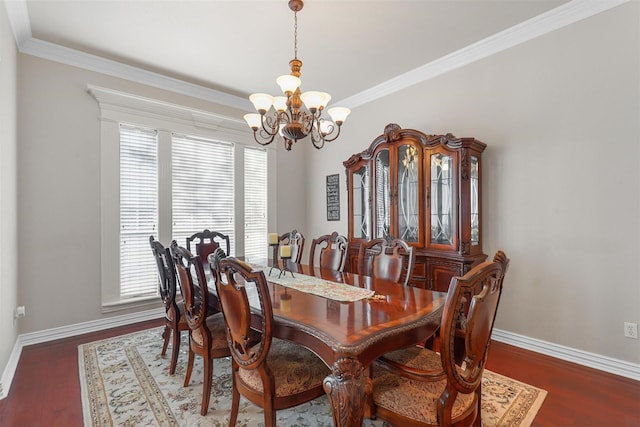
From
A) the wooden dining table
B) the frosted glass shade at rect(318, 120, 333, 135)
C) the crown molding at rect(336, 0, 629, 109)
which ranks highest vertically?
the crown molding at rect(336, 0, 629, 109)

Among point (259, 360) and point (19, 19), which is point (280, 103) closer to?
point (259, 360)

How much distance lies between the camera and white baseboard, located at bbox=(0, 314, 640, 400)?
2.31 metres

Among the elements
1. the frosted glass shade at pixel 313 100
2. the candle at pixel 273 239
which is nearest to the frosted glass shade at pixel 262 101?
the frosted glass shade at pixel 313 100

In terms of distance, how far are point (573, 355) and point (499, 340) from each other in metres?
0.57

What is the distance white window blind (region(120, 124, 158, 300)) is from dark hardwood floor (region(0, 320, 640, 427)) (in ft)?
2.96

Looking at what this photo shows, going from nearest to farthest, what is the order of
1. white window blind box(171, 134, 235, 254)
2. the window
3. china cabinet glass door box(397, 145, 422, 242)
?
china cabinet glass door box(397, 145, 422, 242) → the window → white window blind box(171, 134, 235, 254)

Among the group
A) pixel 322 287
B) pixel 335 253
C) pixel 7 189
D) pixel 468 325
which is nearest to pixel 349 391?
pixel 468 325

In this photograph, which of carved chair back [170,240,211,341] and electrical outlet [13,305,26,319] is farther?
electrical outlet [13,305,26,319]

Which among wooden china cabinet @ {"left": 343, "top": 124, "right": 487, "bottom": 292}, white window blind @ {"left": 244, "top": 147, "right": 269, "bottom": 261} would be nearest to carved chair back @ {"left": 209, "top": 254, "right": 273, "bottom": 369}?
wooden china cabinet @ {"left": 343, "top": 124, "right": 487, "bottom": 292}

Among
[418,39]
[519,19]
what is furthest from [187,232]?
[519,19]

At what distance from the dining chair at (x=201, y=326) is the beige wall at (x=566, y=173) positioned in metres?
2.63

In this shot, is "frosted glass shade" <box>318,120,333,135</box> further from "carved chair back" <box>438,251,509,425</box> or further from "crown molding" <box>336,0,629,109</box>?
"carved chair back" <box>438,251,509,425</box>

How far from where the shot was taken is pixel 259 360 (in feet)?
4.69

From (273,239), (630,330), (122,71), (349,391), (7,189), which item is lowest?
(630,330)
